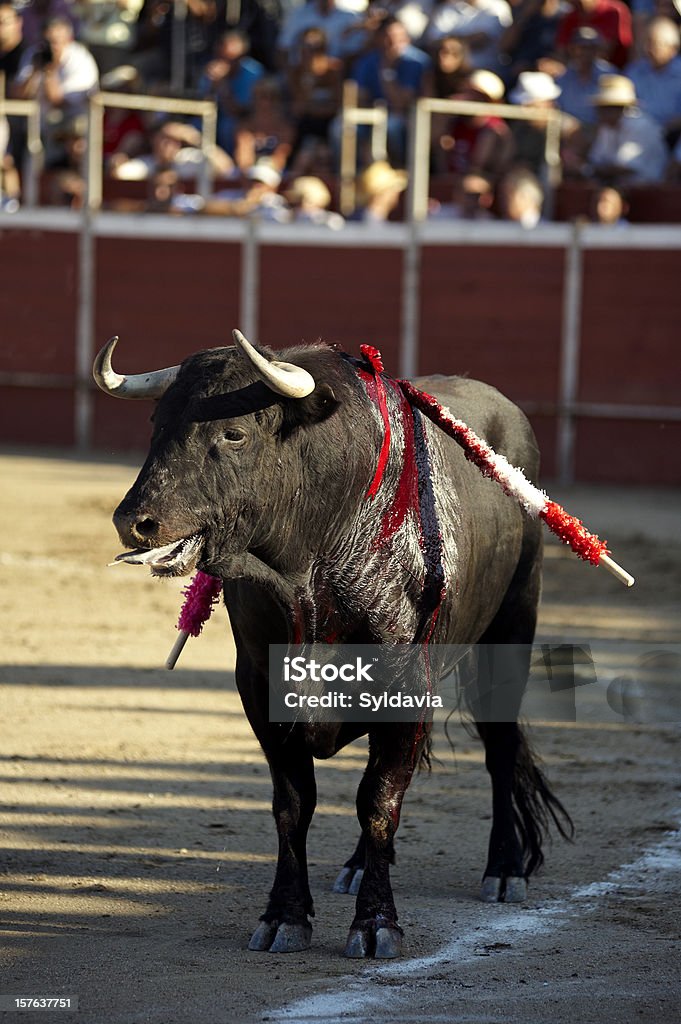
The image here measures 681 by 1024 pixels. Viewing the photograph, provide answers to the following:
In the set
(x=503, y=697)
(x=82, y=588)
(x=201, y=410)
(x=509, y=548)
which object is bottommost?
(x=82, y=588)

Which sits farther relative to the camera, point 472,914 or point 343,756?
point 343,756

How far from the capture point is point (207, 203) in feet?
37.1

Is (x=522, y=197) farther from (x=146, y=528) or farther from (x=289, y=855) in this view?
(x=146, y=528)

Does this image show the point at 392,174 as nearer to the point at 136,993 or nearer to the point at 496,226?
the point at 496,226

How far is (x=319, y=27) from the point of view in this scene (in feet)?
39.2

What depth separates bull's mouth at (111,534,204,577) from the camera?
2.74 metres

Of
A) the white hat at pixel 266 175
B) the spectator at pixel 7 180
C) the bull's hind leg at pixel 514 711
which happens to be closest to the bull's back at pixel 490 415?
the bull's hind leg at pixel 514 711

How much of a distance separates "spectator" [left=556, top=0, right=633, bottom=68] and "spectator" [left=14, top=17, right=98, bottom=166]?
367 cm

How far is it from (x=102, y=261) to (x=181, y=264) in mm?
609

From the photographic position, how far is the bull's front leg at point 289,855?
3.07 metres

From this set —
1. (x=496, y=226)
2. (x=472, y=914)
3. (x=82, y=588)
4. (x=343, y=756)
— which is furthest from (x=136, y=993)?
(x=496, y=226)

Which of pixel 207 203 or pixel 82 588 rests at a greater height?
A: pixel 207 203

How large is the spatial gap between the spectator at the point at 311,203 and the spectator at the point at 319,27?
49.2 inches

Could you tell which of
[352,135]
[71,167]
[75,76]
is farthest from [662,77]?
[75,76]
